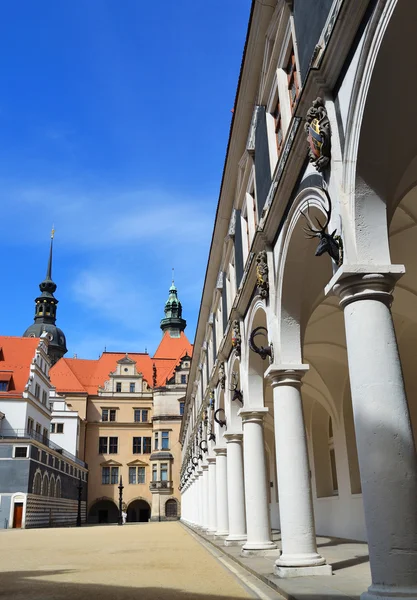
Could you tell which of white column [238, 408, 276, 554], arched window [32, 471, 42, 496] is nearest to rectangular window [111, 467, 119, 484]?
arched window [32, 471, 42, 496]

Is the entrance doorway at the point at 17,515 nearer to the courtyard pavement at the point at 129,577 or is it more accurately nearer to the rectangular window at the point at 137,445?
the rectangular window at the point at 137,445

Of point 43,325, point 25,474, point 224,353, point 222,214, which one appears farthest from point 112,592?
point 43,325

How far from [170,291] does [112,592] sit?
8728 cm

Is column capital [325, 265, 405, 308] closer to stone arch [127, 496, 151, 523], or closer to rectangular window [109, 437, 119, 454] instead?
stone arch [127, 496, 151, 523]

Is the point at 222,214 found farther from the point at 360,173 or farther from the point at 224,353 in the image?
the point at 360,173

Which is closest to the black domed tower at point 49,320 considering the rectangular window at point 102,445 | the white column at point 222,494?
the rectangular window at point 102,445

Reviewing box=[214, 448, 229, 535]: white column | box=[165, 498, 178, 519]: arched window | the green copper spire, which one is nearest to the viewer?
box=[214, 448, 229, 535]: white column

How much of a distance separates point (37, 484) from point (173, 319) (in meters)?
46.4

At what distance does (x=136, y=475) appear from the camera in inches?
2638

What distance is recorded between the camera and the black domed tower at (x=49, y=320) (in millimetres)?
103500

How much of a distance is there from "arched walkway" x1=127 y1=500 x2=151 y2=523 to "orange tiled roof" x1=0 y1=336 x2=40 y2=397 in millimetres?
23386

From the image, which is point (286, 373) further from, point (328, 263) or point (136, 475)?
point (136, 475)

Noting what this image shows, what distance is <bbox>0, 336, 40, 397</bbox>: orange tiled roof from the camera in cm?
4919

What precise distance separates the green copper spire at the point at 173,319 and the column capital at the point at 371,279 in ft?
A: 269
